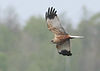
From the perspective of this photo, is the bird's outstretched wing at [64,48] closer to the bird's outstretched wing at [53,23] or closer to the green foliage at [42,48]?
the bird's outstretched wing at [53,23]

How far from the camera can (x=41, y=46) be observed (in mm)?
56219

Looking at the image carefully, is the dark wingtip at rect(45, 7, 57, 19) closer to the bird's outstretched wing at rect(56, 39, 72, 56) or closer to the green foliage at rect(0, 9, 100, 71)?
the bird's outstretched wing at rect(56, 39, 72, 56)

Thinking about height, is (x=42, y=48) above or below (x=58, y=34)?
above

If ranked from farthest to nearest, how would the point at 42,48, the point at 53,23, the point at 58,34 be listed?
the point at 42,48, the point at 53,23, the point at 58,34

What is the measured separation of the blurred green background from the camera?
50.5 m

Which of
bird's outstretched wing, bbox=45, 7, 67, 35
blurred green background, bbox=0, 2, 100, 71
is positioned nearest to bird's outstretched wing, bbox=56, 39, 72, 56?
bird's outstretched wing, bbox=45, 7, 67, 35

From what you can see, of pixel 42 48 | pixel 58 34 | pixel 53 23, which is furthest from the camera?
pixel 42 48

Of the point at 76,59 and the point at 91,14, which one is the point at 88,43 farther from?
the point at 91,14

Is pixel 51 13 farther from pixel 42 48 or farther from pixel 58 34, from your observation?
pixel 42 48

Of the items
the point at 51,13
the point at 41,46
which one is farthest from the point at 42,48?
the point at 51,13

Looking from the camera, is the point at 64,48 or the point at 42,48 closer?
the point at 64,48

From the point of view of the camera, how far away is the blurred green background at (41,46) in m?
50.5

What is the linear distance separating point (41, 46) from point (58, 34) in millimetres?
34895

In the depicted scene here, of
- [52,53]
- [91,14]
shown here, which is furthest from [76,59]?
[91,14]
